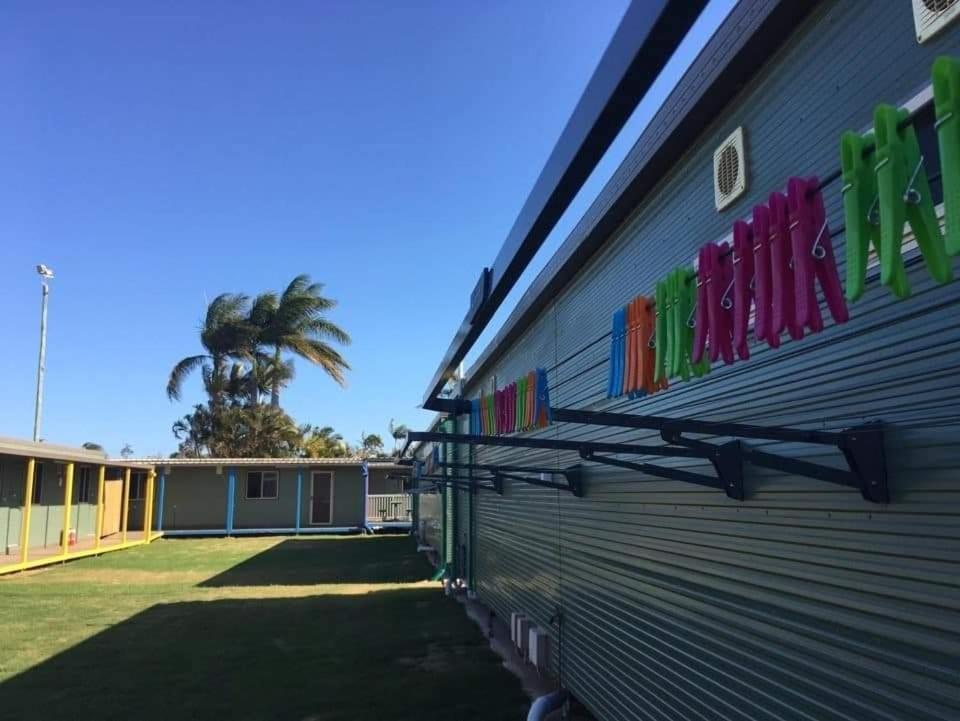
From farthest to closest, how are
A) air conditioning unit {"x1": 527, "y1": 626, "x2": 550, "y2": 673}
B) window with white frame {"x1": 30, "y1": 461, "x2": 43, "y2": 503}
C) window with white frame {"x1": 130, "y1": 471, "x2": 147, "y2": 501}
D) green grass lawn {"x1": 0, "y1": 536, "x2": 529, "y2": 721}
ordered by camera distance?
window with white frame {"x1": 130, "y1": 471, "x2": 147, "y2": 501} < window with white frame {"x1": 30, "y1": 461, "x2": 43, "y2": 503} < air conditioning unit {"x1": 527, "y1": 626, "x2": 550, "y2": 673} < green grass lawn {"x1": 0, "y1": 536, "x2": 529, "y2": 721}

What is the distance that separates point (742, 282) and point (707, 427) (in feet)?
2.19

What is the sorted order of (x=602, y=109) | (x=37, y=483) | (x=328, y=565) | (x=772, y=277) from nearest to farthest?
(x=772, y=277) < (x=602, y=109) < (x=328, y=565) < (x=37, y=483)

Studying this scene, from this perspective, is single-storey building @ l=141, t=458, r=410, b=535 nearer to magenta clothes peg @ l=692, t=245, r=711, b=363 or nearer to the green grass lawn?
the green grass lawn

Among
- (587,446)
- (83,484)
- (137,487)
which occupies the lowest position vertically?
(137,487)

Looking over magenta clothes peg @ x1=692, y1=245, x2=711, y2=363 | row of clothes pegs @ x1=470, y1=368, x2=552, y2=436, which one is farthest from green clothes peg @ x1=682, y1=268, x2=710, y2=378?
row of clothes pegs @ x1=470, y1=368, x2=552, y2=436

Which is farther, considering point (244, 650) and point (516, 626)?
point (244, 650)

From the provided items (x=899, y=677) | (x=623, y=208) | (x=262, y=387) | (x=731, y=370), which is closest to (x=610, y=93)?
(x=623, y=208)

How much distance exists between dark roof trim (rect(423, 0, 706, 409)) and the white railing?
19.7m

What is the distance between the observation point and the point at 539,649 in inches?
242

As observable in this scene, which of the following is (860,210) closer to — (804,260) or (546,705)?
(804,260)

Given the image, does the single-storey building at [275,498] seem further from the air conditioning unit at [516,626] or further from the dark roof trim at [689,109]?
the dark roof trim at [689,109]

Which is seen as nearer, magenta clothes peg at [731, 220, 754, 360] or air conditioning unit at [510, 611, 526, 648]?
magenta clothes peg at [731, 220, 754, 360]

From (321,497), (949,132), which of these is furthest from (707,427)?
(321,497)

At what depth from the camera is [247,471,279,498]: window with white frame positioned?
84.3 ft
